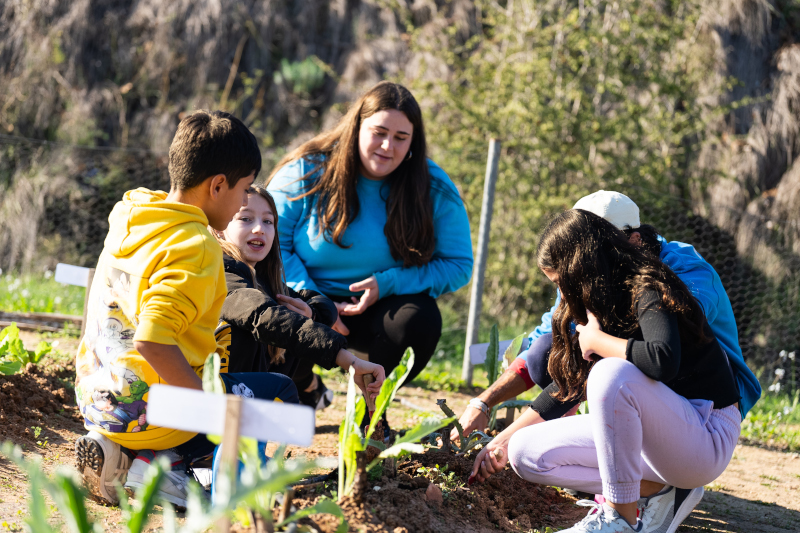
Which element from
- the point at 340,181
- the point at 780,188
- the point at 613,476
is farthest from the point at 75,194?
the point at 780,188

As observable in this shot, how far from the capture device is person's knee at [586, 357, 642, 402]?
1.87 metres

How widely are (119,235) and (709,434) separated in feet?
5.91

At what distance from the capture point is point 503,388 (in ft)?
8.38

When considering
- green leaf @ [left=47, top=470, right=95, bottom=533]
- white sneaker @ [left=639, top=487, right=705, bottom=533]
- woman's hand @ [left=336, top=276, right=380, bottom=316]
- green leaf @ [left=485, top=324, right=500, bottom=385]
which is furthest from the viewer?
woman's hand @ [left=336, top=276, right=380, bottom=316]

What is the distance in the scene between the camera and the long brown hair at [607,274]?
1916 mm

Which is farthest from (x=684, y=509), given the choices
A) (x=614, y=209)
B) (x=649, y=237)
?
(x=614, y=209)

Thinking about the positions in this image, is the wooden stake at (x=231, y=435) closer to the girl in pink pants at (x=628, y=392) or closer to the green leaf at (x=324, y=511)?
the green leaf at (x=324, y=511)

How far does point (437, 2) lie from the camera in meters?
8.45

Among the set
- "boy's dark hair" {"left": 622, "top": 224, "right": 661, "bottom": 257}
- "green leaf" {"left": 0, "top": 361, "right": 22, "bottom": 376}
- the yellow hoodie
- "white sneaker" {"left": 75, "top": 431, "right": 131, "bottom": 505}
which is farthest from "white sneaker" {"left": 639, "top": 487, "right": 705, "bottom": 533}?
"green leaf" {"left": 0, "top": 361, "right": 22, "bottom": 376}

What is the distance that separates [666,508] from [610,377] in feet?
1.83

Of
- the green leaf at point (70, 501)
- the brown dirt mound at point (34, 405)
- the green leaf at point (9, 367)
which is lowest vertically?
the brown dirt mound at point (34, 405)

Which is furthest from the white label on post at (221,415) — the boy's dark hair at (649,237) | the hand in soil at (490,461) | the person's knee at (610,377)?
the boy's dark hair at (649,237)

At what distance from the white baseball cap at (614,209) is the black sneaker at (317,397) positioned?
1.58 m

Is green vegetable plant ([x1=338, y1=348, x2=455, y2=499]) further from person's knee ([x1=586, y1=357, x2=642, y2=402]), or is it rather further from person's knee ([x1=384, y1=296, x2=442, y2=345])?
person's knee ([x1=384, y1=296, x2=442, y2=345])
